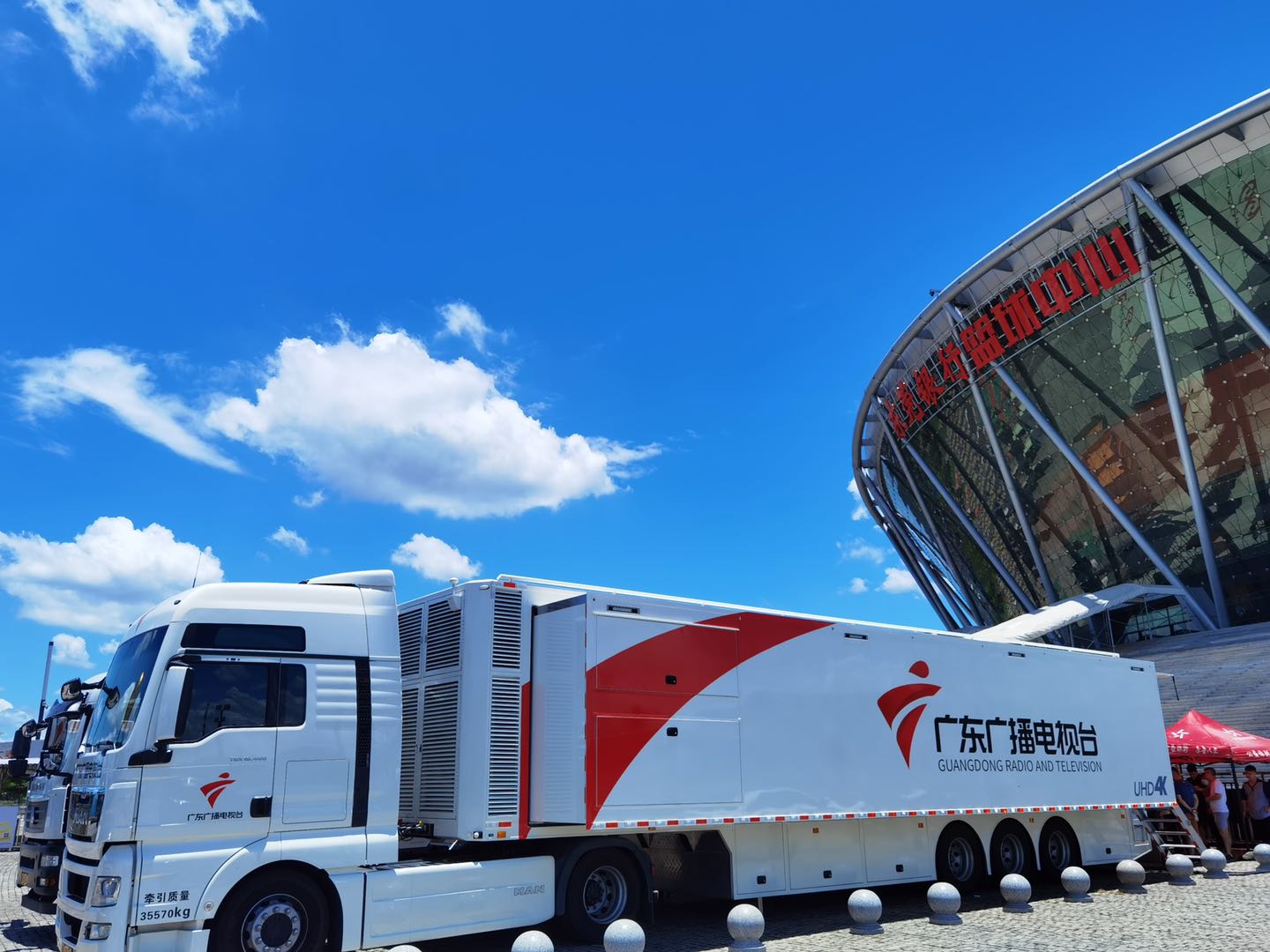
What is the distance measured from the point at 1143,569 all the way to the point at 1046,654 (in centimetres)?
2374

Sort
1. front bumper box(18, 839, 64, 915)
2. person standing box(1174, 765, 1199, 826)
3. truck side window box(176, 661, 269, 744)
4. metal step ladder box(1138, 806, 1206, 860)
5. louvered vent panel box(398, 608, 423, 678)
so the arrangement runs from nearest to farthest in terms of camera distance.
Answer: truck side window box(176, 661, 269, 744)
front bumper box(18, 839, 64, 915)
louvered vent panel box(398, 608, 423, 678)
metal step ladder box(1138, 806, 1206, 860)
person standing box(1174, 765, 1199, 826)

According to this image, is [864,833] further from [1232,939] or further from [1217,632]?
[1217,632]

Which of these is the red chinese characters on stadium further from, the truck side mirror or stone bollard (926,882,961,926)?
the truck side mirror

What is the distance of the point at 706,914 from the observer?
11516 mm

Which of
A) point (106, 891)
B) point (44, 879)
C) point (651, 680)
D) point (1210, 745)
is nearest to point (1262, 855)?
point (1210, 745)

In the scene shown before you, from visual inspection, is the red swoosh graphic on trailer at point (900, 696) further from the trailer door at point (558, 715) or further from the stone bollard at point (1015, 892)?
the trailer door at point (558, 715)

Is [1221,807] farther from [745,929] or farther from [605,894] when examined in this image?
[605,894]

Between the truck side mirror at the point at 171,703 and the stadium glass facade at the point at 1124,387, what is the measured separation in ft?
96.4

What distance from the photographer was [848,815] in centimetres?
1108

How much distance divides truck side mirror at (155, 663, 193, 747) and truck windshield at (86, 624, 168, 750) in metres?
0.23

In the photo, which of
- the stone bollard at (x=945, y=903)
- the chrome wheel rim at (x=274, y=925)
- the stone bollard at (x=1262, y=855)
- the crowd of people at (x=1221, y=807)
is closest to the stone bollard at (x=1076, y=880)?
the stone bollard at (x=945, y=903)

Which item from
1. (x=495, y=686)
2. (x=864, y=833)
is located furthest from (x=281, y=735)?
(x=864, y=833)

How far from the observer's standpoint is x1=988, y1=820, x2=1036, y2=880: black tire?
13188 millimetres

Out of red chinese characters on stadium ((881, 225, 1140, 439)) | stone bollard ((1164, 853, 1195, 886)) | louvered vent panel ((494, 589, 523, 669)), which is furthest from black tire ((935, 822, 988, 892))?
red chinese characters on stadium ((881, 225, 1140, 439))
